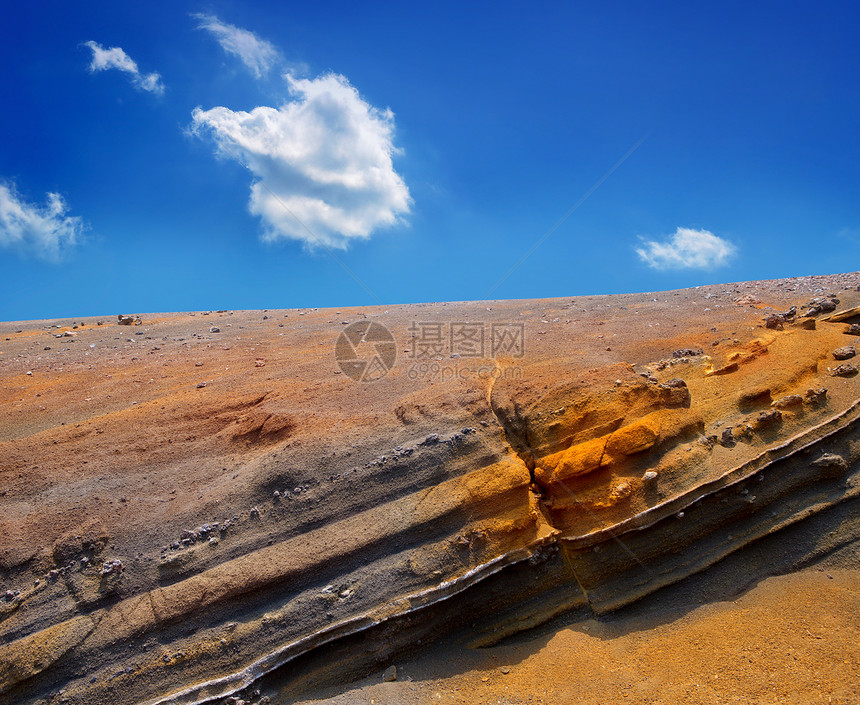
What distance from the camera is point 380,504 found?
7629mm

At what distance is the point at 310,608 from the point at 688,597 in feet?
17.6

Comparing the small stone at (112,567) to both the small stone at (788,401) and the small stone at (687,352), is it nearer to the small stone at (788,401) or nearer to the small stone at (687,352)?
the small stone at (687,352)

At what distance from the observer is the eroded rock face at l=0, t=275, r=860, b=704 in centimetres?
665

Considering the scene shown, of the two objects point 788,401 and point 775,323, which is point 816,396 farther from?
point 775,323

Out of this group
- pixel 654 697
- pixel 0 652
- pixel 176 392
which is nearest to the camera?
pixel 654 697

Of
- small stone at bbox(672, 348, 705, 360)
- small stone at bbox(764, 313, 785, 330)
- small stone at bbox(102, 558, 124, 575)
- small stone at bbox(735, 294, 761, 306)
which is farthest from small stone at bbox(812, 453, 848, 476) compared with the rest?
small stone at bbox(102, 558, 124, 575)

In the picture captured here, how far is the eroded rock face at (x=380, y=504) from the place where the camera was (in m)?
6.65

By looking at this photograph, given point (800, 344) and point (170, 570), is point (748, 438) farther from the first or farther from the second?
point (170, 570)

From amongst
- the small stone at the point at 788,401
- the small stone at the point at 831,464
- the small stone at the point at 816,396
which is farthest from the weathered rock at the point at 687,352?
the small stone at the point at 831,464

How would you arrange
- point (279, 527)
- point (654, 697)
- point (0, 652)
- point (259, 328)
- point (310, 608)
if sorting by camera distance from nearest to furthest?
1. point (654, 697)
2. point (0, 652)
3. point (310, 608)
4. point (279, 527)
5. point (259, 328)

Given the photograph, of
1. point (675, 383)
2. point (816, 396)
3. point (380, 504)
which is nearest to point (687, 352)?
point (675, 383)

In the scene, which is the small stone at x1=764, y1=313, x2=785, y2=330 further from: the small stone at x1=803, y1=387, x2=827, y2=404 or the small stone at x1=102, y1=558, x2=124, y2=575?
the small stone at x1=102, y1=558, x2=124, y2=575

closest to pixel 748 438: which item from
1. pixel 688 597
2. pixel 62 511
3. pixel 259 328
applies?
pixel 688 597

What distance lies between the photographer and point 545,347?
11.1 m
